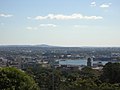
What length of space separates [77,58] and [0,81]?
11544 cm

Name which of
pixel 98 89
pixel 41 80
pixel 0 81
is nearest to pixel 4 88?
pixel 0 81

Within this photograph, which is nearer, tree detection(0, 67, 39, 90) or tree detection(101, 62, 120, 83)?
tree detection(0, 67, 39, 90)

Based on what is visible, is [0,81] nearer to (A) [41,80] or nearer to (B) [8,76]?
(B) [8,76]

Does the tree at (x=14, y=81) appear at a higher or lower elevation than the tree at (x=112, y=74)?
higher

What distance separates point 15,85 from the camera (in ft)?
45.5

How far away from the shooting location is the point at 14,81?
1396 centimetres

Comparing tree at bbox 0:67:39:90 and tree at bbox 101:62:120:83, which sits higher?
tree at bbox 0:67:39:90

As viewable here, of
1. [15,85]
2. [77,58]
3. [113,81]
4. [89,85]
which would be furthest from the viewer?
[77,58]

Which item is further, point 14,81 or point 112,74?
point 112,74

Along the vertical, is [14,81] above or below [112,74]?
above

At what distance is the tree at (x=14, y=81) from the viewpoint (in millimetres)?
13875

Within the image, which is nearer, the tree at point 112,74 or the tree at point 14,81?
the tree at point 14,81

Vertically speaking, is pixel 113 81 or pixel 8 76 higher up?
pixel 8 76

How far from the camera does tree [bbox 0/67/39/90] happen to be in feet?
45.5
